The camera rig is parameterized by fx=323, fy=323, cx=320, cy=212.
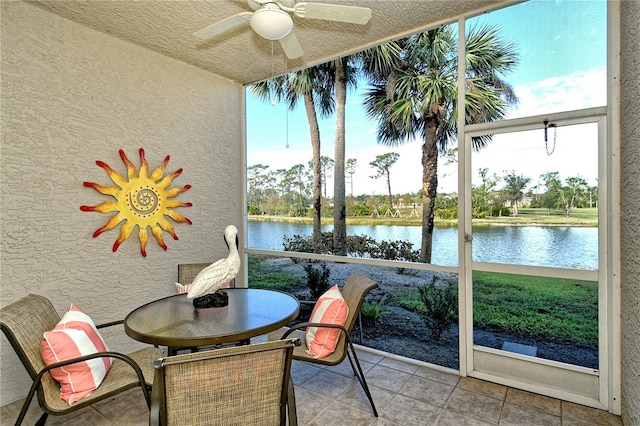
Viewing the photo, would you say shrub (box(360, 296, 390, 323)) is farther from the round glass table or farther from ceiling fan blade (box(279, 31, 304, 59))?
ceiling fan blade (box(279, 31, 304, 59))

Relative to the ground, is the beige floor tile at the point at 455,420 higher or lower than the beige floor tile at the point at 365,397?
higher

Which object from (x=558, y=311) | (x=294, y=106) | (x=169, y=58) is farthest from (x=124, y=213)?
(x=558, y=311)

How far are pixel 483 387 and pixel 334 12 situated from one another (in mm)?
2881

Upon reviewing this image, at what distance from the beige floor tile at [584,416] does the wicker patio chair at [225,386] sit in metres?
2.00

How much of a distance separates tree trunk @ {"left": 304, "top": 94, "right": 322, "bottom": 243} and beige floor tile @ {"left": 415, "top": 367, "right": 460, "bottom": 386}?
5.45 feet

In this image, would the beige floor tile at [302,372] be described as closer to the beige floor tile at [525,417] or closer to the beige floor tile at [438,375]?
the beige floor tile at [438,375]

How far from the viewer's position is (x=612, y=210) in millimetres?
2191

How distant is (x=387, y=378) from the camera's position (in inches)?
105

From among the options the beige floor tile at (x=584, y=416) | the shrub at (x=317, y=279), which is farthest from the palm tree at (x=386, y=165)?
the beige floor tile at (x=584, y=416)

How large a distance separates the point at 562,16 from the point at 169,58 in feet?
11.7

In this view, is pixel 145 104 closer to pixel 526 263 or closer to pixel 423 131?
pixel 423 131

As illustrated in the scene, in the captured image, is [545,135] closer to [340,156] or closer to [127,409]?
[340,156]

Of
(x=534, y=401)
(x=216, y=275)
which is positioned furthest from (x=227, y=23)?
(x=534, y=401)

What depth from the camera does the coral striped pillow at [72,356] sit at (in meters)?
1.73
